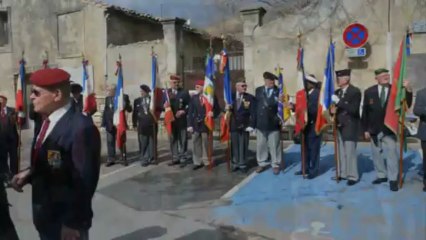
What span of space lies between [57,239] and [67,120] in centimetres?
83

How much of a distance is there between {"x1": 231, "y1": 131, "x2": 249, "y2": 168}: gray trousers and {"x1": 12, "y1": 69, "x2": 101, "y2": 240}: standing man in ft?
19.6

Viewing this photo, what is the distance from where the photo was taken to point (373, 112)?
7.55 meters

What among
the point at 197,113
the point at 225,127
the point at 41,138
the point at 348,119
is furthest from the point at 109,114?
the point at 41,138

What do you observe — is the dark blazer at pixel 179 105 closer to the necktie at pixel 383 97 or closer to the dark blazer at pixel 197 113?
the dark blazer at pixel 197 113

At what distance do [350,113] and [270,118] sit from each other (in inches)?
61.0

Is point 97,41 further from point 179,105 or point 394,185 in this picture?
point 394,185

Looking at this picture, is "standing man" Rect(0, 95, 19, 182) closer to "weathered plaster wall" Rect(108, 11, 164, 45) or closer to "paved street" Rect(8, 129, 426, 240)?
"paved street" Rect(8, 129, 426, 240)

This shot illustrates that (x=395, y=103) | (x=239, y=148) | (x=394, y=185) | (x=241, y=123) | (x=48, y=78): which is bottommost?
(x=394, y=185)

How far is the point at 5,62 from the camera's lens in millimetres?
22141

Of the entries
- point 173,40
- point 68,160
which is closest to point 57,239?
point 68,160

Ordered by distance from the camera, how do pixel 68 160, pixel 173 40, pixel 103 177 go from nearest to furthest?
pixel 68 160 < pixel 103 177 < pixel 173 40

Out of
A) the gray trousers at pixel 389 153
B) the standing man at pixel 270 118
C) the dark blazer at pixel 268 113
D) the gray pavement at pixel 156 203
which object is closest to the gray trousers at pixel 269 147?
the standing man at pixel 270 118

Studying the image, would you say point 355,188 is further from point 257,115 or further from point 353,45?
point 353,45

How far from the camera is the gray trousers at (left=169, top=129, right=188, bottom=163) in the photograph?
1023 centimetres
